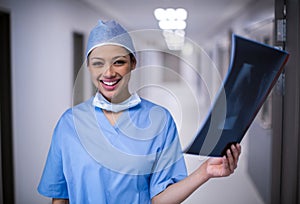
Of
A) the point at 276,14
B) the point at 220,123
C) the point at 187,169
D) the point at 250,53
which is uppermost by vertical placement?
the point at 276,14

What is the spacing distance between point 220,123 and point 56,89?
118 cm

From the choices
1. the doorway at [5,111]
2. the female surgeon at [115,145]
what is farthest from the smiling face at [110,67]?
the doorway at [5,111]

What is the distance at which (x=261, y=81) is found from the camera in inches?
25.6

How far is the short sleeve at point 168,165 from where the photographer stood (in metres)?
0.90

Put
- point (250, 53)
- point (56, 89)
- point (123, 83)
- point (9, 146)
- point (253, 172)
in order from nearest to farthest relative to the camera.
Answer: point (250, 53) < point (123, 83) < point (9, 146) < point (56, 89) < point (253, 172)

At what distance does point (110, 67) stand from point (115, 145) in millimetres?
222

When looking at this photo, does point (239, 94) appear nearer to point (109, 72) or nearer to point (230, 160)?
point (230, 160)

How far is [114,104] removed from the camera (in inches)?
37.2

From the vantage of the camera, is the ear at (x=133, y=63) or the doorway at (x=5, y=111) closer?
the ear at (x=133, y=63)

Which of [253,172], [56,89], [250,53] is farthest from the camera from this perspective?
[253,172]

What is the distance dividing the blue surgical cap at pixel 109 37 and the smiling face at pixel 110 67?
12mm

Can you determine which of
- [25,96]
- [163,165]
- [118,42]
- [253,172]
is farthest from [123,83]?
[253,172]

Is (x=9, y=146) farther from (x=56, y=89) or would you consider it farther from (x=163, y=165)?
Answer: (x=163, y=165)

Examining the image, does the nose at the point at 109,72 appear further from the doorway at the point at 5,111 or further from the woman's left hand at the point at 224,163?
the doorway at the point at 5,111
